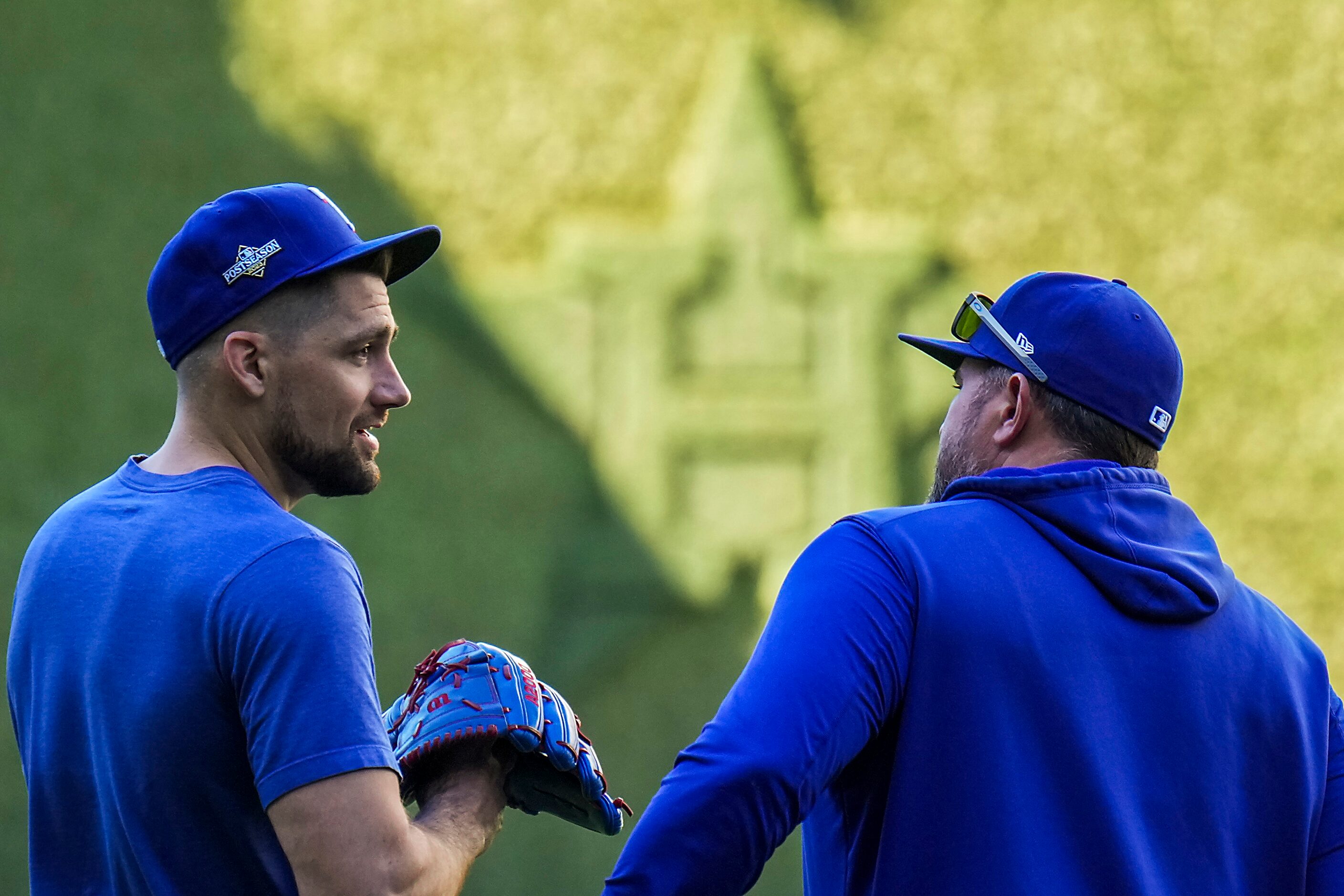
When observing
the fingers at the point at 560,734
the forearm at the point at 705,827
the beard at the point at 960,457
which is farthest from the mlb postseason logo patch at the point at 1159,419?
the fingers at the point at 560,734

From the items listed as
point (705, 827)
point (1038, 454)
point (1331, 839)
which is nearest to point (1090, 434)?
point (1038, 454)

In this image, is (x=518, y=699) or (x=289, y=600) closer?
(x=289, y=600)

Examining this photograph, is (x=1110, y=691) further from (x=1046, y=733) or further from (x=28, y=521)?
(x=28, y=521)

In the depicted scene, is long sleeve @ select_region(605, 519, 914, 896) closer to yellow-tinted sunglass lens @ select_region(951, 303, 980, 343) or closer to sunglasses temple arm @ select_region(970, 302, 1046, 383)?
sunglasses temple arm @ select_region(970, 302, 1046, 383)

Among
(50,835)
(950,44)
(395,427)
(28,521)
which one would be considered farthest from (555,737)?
(950,44)

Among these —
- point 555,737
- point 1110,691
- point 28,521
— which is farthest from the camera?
point 28,521

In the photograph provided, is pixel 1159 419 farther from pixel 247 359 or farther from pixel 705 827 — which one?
pixel 247 359

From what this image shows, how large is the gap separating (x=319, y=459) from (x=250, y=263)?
28 centimetres

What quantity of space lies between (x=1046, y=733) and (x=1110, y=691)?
0.36 ft

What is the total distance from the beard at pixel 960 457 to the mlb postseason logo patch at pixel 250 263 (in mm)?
983

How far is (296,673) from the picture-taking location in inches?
60.2

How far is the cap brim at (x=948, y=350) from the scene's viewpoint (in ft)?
6.76

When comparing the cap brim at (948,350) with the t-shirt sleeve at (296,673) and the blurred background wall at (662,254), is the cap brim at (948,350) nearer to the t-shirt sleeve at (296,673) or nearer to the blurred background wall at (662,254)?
the t-shirt sleeve at (296,673)

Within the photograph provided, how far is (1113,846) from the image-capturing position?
5.39ft
